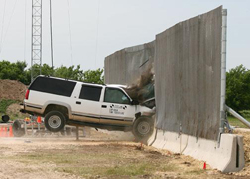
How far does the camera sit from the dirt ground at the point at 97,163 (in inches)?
469

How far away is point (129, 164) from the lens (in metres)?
13.9

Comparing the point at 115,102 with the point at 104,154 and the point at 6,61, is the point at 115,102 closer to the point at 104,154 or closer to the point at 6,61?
the point at 104,154

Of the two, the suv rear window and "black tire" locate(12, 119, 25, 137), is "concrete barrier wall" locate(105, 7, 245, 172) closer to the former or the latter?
the suv rear window

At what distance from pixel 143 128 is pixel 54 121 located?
3429mm

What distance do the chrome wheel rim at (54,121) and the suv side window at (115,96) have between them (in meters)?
1.91

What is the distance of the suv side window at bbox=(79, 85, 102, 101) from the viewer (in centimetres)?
2231

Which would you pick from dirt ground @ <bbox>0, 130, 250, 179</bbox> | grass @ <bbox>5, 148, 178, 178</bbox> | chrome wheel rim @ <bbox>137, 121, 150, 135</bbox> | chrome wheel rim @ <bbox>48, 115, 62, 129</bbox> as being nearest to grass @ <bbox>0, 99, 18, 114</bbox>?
chrome wheel rim @ <bbox>48, 115, 62, 129</bbox>

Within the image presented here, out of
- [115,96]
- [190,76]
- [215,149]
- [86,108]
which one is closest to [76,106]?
[86,108]

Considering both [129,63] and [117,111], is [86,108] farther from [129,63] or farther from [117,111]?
[129,63]

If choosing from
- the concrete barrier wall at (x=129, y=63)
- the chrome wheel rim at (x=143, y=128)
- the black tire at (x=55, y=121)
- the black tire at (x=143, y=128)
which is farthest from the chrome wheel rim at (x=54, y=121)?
the concrete barrier wall at (x=129, y=63)

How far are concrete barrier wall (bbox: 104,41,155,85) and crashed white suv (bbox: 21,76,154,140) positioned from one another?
1955mm

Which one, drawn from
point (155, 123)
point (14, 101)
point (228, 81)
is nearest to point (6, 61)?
point (14, 101)

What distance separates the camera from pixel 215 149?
42.9 feet

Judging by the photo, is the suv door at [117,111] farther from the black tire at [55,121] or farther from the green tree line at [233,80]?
the green tree line at [233,80]
